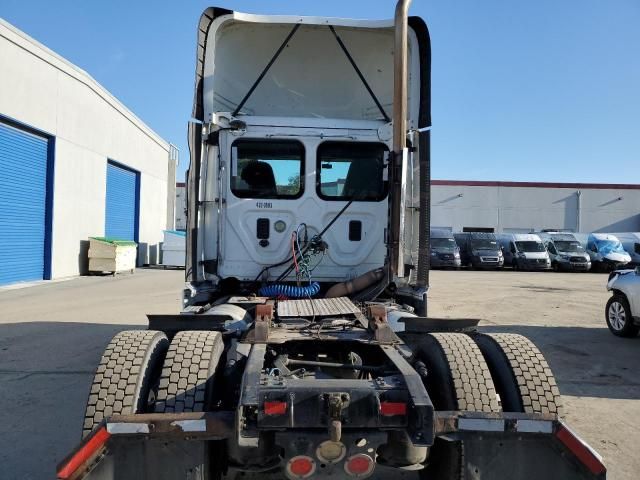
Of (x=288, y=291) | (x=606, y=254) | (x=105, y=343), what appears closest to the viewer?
(x=288, y=291)

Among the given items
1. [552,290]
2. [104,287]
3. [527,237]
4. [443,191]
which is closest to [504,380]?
[104,287]

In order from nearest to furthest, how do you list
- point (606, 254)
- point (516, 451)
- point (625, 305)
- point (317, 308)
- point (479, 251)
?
1. point (516, 451)
2. point (317, 308)
3. point (625, 305)
4. point (479, 251)
5. point (606, 254)

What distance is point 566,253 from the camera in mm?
29078

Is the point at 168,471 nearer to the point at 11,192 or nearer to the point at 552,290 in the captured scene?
the point at 11,192

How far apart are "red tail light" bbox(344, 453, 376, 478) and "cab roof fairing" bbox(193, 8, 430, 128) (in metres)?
3.56

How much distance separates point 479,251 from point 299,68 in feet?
83.6

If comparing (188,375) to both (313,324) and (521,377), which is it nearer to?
(313,324)

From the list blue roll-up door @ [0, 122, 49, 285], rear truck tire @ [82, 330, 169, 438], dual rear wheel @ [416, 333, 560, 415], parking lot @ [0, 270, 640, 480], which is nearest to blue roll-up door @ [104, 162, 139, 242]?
blue roll-up door @ [0, 122, 49, 285]

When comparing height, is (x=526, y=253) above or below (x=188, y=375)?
above

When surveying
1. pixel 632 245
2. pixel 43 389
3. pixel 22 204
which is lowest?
pixel 43 389

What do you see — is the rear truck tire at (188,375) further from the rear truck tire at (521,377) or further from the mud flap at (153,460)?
the rear truck tire at (521,377)

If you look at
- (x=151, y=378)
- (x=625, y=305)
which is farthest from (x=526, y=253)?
(x=151, y=378)

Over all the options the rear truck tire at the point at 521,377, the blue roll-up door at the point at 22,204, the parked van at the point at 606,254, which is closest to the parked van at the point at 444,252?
the parked van at the point at 606,254

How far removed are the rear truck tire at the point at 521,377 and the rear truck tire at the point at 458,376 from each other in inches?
5.3
